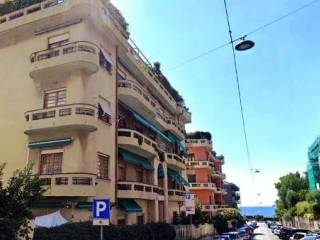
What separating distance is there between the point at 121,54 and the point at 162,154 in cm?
1010

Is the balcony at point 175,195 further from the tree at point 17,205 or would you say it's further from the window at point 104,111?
the tree at point 17,205

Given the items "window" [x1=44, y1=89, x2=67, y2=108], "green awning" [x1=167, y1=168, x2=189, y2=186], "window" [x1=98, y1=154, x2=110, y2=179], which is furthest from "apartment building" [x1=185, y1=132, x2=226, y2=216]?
"window" [x1=44, y1=89, x2=67, y2=108]

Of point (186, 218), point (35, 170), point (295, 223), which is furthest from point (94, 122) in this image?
point (295, 223)

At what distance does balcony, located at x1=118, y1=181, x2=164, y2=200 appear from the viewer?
23.5 meters

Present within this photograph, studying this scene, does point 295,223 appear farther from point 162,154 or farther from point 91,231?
point 91,231

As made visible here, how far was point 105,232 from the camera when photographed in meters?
17.6

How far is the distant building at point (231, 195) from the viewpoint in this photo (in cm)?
10143

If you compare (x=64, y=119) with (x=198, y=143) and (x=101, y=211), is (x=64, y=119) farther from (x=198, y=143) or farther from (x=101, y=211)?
(x=198, y=143)

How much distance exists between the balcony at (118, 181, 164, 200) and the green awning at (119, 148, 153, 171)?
5.48 ft

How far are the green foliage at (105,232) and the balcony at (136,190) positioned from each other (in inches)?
81.7

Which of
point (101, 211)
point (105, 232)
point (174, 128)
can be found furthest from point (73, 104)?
point (174, 128)

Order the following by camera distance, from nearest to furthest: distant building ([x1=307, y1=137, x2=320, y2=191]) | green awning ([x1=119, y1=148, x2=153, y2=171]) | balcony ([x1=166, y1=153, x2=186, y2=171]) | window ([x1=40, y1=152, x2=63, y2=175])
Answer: window ([x1=40, y1=152, x2=63, y2=175]), green awning ([x1=119, y1=148, x2=153, y2=171]), balcony ([x1=166, y1=153, x2=186, y2=171]), distant building ([x1=307, y1=137, x2=320, y2=191])

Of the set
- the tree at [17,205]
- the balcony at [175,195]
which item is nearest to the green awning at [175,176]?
the balcony at [175,195]

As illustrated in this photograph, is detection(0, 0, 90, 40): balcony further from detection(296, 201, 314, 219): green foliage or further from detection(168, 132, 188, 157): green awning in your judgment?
detection(296, 201, 314, 219): green foliage
